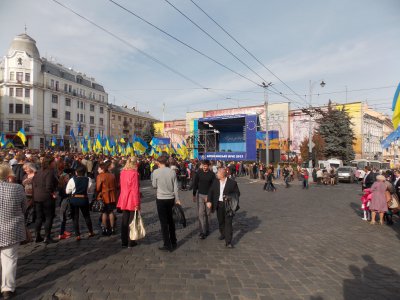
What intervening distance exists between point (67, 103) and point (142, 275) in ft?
206

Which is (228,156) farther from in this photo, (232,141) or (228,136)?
(228,136)

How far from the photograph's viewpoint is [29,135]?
50.5m

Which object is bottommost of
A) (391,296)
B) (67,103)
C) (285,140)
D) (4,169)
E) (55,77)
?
(391,296)

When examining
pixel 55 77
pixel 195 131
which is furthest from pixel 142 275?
pixel 55 77

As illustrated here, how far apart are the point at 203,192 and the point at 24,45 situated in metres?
58.4

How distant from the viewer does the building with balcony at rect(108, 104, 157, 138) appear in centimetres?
7319

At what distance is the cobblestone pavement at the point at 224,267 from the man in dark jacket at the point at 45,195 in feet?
1.44

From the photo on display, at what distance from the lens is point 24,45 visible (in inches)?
2015

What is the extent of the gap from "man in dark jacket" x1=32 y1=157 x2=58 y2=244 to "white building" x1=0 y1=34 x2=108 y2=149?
4201cm

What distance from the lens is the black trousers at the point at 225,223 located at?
233 inches

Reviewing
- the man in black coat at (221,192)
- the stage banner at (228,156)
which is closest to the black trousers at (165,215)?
the man in black coat at (221,192)

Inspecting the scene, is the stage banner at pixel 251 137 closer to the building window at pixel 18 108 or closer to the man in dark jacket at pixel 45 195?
→ the man in dark jacket at pixel 45 195

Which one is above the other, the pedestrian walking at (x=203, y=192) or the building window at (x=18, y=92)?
the building window at (x=18, y=92)

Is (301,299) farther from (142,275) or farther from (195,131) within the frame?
(195,131)
